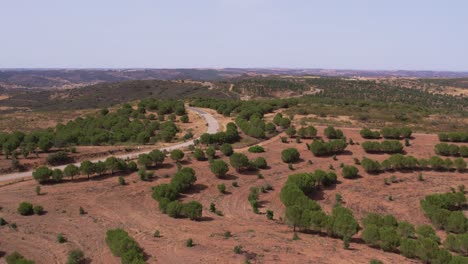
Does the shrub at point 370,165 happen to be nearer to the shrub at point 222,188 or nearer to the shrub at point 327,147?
the shrub at point 327,147

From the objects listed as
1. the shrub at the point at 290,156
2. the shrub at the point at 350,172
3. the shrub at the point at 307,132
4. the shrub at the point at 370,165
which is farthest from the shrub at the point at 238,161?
the shrub at the point at 307,132

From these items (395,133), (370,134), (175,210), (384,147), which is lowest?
(175,210)

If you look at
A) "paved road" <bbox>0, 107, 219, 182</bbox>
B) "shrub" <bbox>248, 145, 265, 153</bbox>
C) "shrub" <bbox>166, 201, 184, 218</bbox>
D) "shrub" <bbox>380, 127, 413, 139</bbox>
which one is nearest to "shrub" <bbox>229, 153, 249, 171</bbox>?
"shrub" <bbox>248, 145, 265, 153</bbox>

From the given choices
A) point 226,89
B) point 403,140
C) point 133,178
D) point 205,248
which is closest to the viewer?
point 205,248

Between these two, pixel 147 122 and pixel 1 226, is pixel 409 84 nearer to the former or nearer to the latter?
pixel 147 122

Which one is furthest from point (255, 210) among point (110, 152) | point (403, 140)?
point (403, 140)

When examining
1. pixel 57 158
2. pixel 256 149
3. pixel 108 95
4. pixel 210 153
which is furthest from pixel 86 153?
pixel 108 95

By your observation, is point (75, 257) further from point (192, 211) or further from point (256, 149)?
point (256, 149)
